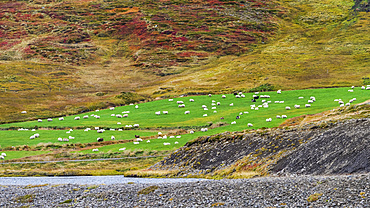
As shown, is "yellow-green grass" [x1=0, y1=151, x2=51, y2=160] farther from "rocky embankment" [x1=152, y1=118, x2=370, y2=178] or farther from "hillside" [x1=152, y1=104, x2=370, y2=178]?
"rocky embankment" [x1=152, y1=118, x2=370, y2=178]

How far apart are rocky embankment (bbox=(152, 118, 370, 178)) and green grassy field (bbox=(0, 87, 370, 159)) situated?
1922 cm

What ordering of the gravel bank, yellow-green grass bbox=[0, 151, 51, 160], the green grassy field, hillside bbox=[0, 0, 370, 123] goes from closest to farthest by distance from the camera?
the gravel bank < yellow-green grass bbox=[0, 151, 51, 160] < the green grassy field < hillside bbox=[0, 0, 370, 123]

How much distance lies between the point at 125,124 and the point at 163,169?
43.7 metres

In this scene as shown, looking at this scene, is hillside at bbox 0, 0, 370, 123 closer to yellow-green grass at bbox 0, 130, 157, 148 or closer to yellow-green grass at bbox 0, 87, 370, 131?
yellow-green grass at bbox 0, 87, 370, 131

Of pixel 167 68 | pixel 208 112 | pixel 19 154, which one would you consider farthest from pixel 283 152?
pixel 167 68

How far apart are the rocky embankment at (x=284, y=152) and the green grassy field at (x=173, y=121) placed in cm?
1922

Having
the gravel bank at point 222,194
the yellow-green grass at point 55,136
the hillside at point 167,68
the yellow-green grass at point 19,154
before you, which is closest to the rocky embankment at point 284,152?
the gravel bank at point 222,194

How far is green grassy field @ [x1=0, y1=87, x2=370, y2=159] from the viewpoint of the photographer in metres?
78.8

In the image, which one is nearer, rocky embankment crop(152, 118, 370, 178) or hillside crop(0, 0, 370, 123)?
rocky embankment crop(152, 118, 370, 178)

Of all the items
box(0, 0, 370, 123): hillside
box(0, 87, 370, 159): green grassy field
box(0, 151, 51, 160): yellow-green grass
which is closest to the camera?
box(0, 151, 51, 160): yellow-green grass

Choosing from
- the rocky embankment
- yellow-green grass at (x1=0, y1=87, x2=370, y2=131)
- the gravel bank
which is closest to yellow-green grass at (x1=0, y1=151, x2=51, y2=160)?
yellow-green grass at (x1=0, y1=87, x2=370, y2=131)

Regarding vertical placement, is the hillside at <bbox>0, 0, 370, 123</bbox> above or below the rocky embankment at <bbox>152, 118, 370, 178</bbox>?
below

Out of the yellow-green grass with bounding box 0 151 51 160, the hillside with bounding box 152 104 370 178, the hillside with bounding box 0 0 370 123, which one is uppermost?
the hillside with bounding box 152 104 370 178

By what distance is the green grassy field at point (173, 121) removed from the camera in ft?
258
